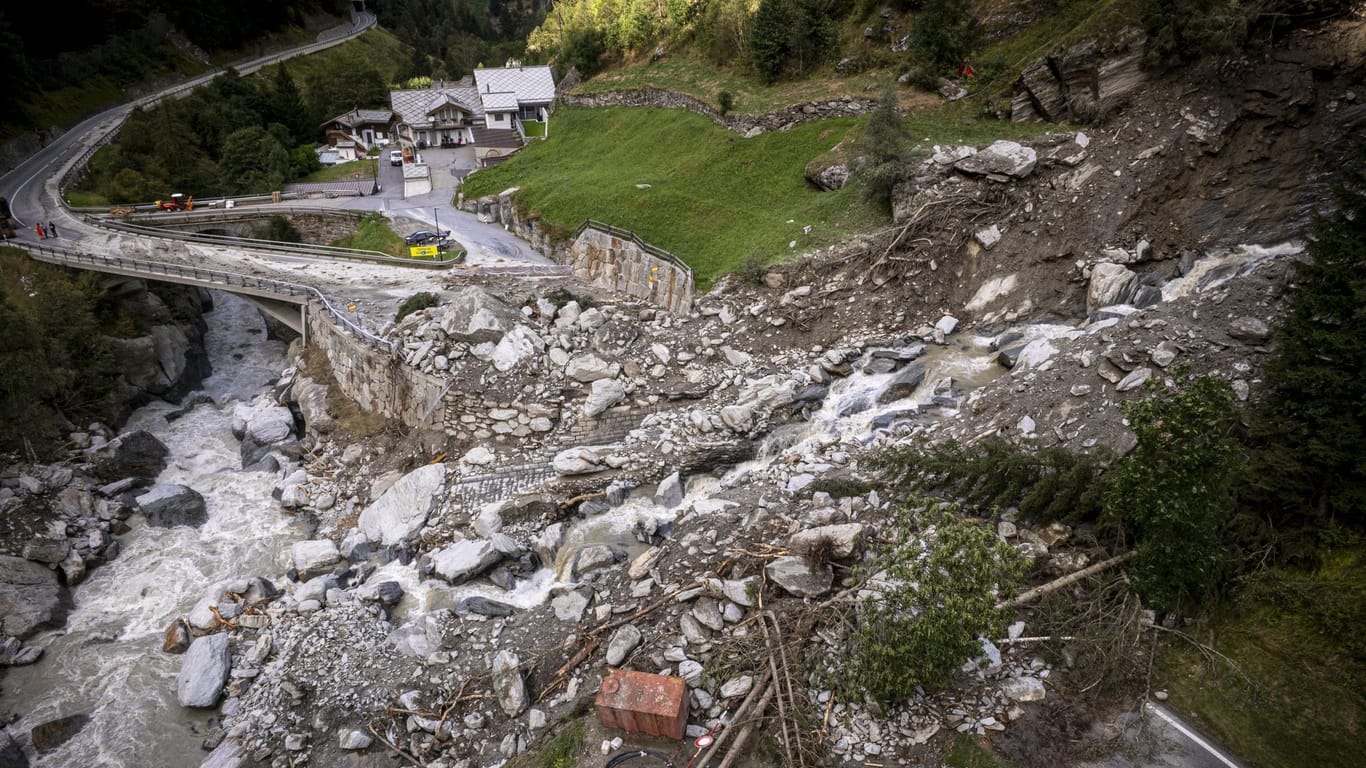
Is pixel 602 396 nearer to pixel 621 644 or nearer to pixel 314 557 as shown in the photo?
pixel 314 557

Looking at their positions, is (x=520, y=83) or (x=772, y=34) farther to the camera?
(x=520, y=83)

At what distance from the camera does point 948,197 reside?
1081 inches

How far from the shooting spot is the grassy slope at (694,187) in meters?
31.9

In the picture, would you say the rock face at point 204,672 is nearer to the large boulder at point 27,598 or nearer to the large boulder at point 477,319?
the large boulder at point 27,598

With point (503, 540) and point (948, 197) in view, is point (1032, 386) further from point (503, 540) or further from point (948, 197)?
point (503, 540)

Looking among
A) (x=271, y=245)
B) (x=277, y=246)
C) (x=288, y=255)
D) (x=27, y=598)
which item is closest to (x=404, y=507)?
(x=27, y=598)

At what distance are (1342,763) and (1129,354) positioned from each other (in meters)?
10.6

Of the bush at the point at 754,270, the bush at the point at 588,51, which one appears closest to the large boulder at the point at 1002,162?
the bush at the point at 754,270

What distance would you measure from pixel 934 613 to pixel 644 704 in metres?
5.60

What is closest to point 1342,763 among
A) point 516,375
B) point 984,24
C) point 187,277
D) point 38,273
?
point 516,375

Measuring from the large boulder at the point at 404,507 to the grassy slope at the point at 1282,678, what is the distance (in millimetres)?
21332

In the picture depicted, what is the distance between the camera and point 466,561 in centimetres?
2042

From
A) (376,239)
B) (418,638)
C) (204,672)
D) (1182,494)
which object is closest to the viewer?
(1182,494)

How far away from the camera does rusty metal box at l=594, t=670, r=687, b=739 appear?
12430 millimetres
